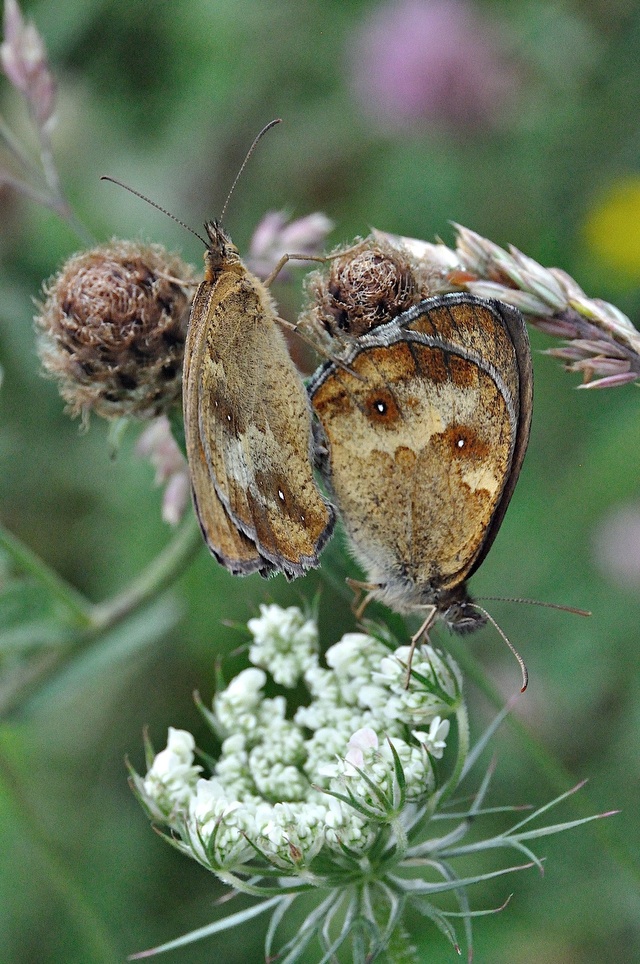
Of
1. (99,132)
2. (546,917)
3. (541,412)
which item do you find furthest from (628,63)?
(546,917)

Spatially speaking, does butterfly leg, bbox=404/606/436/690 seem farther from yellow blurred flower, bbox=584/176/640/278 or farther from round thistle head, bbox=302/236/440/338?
yellow blurred flower, bbox=584/176/640/278

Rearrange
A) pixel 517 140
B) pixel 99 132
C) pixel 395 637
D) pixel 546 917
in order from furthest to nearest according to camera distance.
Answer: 1. pixel 99 132
2. pixel 517 140
3. pixel 546 917
4. pixel 395 637

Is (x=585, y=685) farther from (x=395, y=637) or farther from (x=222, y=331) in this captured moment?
(x=222, y=331)

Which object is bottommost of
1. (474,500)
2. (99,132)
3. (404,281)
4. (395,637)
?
(395,637)

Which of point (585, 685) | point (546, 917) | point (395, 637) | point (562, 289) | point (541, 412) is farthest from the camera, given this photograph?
point (541, 412)

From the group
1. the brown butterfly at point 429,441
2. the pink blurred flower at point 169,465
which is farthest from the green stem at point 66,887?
the brown butterfly at point 429,441

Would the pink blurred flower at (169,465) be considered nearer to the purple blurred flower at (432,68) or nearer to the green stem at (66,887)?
the green stem at (66,887)

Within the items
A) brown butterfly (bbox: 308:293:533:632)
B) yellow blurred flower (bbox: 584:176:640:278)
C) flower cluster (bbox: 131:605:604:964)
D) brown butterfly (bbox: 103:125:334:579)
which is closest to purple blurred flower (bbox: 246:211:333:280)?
brown butterfly (bbox: 103:125:334:579)
